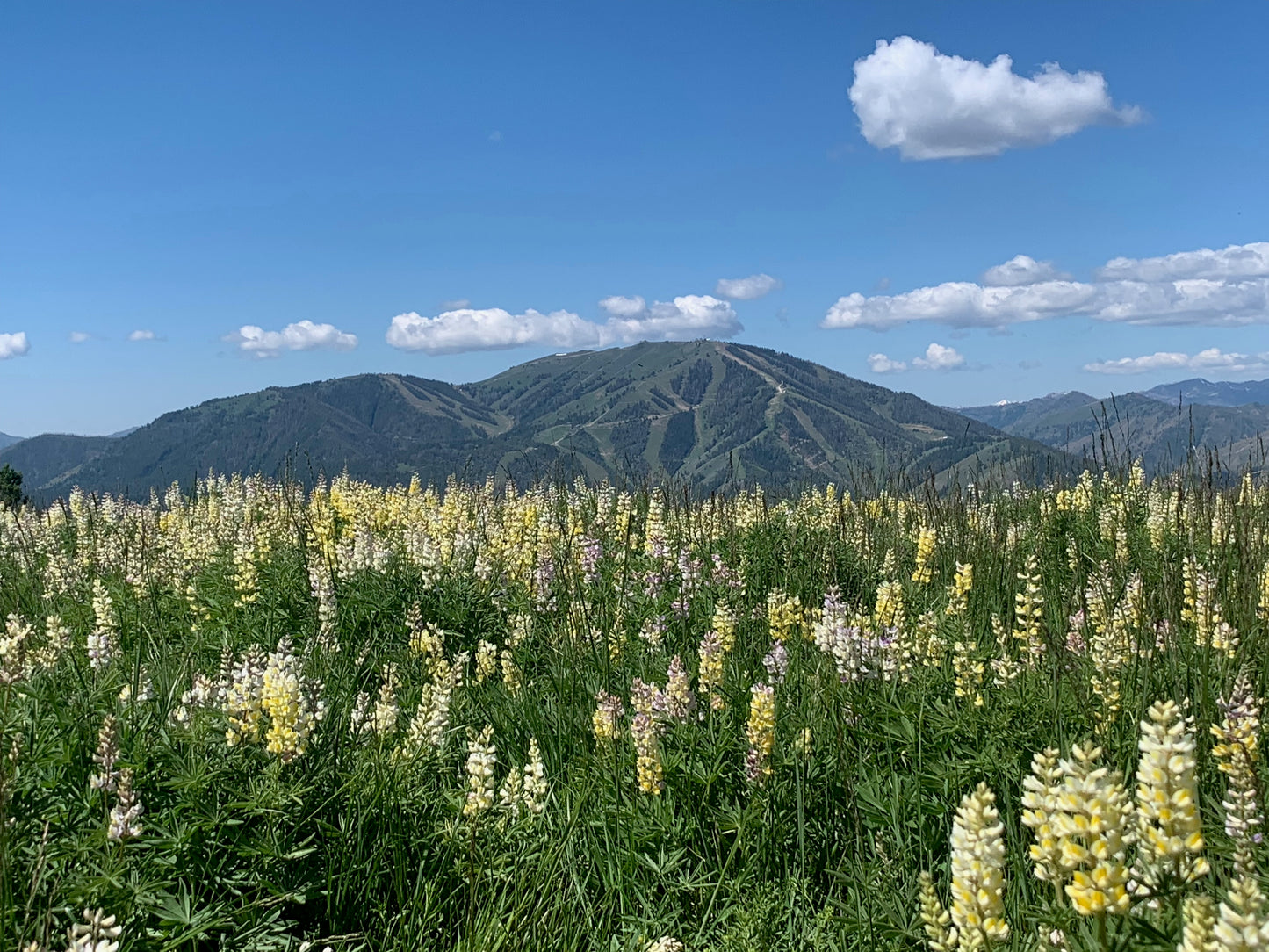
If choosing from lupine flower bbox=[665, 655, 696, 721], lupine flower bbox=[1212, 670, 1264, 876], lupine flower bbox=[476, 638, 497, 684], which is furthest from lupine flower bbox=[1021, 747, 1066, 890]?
lupine flower bbox=[476, 638, 497, 684]

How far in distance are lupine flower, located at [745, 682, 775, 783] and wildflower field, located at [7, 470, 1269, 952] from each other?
0.02m

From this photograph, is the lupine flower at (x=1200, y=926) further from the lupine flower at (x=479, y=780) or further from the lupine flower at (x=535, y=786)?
the lupine flower at (x=535, y=786)

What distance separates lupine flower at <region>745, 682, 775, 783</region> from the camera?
4.53m

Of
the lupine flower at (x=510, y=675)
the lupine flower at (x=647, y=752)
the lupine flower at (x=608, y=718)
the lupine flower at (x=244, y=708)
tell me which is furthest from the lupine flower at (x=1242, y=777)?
the lupine flower at (x=510, y=675)

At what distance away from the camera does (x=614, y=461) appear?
13367 mm

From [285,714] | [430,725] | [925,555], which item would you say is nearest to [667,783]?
[430,725]

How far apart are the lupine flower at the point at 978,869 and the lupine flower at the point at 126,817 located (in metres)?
2.92

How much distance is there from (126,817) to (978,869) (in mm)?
3025

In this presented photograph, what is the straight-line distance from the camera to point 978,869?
7.48 ft

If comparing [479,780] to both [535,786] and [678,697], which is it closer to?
[535,786]

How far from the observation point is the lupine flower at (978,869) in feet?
7.48

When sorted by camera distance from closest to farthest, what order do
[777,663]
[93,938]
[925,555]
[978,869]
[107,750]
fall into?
[978,869], [93,938], [107,750], [777,663], [925,555]

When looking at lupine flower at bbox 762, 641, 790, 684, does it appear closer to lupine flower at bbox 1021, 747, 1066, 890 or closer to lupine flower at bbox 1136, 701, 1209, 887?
lupine flower at bbox 1021, 747, 1066, 890

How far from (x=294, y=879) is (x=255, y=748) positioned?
66 centimetres
